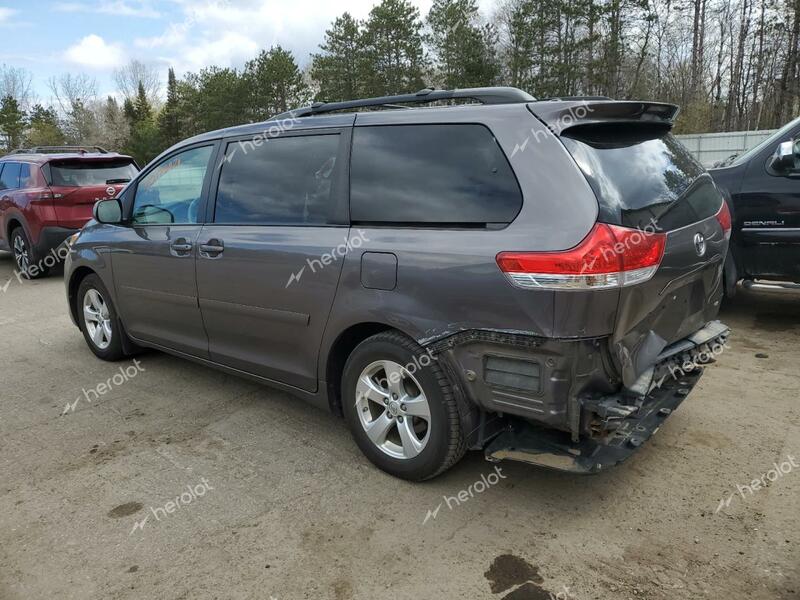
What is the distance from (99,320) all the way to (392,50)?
3295 cm

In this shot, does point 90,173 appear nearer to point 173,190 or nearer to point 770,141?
point 173,190

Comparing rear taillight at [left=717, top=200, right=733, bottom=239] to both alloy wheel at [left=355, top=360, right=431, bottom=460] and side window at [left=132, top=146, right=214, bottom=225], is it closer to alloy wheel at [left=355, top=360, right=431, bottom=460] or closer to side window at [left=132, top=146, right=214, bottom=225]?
alloy wheel at [left=355, top=360, right=431, bottom=460]

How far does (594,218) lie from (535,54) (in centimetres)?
3053

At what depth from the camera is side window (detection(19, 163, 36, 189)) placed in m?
9.71

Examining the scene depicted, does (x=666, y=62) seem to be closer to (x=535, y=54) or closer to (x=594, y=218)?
(x=535, y=54)

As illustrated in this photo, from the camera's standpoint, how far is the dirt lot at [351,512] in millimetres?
2492

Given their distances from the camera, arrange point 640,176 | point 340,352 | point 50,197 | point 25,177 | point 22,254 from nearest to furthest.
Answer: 1. point 640,176
2. point 340,352
3. point 50,197
4. point 25,177
5. point 22,254

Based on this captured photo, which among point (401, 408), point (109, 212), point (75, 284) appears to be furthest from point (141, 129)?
point (401, 408)

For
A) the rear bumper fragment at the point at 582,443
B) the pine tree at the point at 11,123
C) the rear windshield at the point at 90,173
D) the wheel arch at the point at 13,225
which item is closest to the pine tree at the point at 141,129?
the pine tree at the point at 11,123

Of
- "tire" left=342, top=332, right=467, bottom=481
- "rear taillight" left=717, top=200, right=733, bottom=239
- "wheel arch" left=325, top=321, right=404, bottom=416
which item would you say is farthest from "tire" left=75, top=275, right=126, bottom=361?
"rear taillight" left=717, top=200, right=733, bottom=239

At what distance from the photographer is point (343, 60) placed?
36125 millimetres

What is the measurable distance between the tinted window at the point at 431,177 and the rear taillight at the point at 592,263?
0.25 meters

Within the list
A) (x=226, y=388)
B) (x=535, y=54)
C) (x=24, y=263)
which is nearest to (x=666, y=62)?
(x=535, y=54)

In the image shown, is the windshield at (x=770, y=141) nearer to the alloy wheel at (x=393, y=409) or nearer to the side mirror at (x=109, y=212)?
the alloy wheel at (x=393, y=409)
